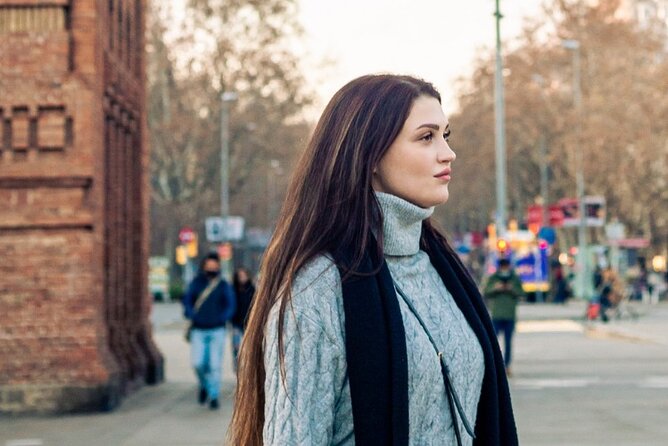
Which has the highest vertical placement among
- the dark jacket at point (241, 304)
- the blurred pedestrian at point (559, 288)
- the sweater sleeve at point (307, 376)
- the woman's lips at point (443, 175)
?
the woman's lips at point (443, 175)

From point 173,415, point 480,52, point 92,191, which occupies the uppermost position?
point 480,52

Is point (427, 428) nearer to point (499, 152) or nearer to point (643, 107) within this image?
point (499, 152)

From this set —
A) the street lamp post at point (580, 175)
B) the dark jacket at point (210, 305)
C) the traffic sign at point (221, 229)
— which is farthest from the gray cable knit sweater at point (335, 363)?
the street lamp post at point (580, 175)

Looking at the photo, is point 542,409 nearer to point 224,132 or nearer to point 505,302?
point 505,302

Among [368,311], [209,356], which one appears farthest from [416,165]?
[209,356]

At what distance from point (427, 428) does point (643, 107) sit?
2053 inches

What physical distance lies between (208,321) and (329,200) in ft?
44.0

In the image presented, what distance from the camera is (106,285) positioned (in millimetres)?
17078

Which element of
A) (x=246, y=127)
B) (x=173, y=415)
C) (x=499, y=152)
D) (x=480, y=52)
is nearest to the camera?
(x=173, y=415)

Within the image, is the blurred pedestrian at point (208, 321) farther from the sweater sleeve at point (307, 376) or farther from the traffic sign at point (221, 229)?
the traffic sign at point (221, 229)

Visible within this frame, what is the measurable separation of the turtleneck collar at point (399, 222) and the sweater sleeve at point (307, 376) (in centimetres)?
27

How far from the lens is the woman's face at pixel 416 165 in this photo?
3.22 m

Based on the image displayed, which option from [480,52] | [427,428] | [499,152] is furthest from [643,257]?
[427,428]

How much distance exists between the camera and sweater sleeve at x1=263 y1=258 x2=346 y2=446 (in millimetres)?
2990
